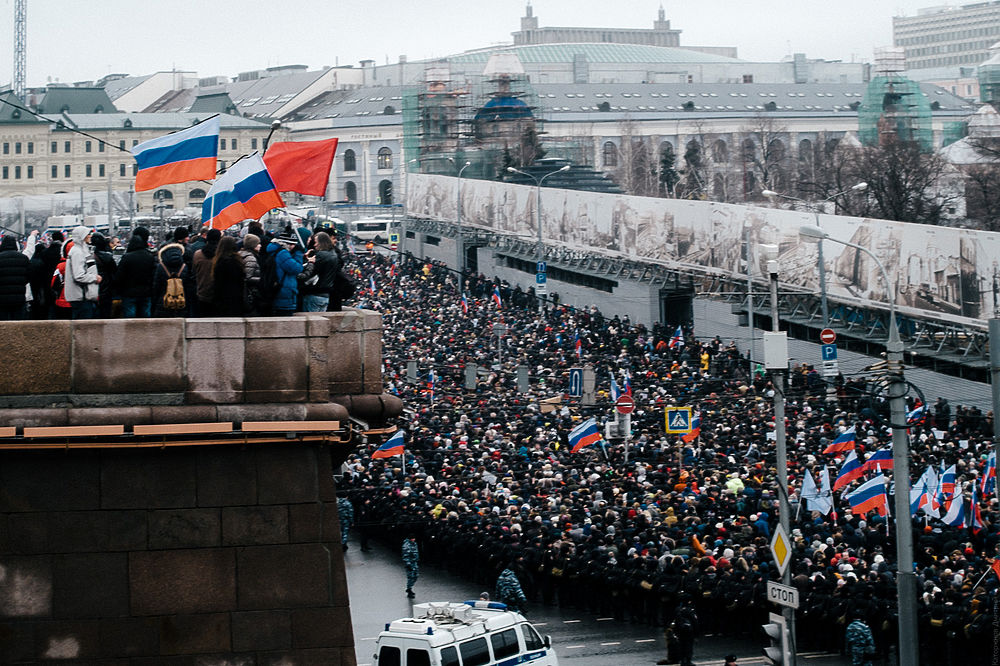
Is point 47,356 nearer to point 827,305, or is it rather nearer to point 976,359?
point 976,359

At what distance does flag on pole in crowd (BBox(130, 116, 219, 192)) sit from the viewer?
47.9ft

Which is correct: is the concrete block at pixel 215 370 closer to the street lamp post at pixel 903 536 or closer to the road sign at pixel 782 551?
the road sign at pixel 782 551

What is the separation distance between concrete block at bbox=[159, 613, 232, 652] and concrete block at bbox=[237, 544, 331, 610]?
20cm

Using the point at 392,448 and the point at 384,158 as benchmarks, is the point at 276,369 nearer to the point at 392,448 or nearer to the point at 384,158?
the point at 392,448

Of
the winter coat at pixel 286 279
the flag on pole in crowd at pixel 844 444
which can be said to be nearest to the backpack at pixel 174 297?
the winter coat at pixel 286 279

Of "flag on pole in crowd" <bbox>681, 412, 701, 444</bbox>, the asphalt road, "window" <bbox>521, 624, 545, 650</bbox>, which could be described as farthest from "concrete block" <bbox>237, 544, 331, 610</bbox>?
"flag on pole in crowd" <bbox>681, 412, 701, 444</bbox>

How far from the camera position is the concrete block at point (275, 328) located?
1029 centimetres

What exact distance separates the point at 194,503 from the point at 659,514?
15696mm

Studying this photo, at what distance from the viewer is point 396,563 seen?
92.9 feet

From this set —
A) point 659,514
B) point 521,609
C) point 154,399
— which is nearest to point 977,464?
point 659,514

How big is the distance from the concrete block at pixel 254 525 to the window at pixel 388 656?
23.9 ft

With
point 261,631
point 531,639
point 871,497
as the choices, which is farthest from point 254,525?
point 871,497

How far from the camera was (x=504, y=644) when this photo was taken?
17.4m

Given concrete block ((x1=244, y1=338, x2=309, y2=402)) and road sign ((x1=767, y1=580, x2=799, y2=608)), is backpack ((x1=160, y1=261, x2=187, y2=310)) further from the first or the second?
road sign ((x1=767, y1=580, x2=799, y2=608))
